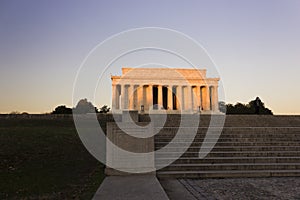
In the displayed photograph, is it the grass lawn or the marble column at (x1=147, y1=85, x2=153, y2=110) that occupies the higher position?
the marble column at (x1=147, y1=85, x2=153, y2=110)

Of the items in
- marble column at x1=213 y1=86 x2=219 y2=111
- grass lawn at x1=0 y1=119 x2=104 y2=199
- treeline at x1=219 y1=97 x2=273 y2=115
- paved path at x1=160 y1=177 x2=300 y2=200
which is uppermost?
marble column at x1=213 y1=86 x2=219 y2=111

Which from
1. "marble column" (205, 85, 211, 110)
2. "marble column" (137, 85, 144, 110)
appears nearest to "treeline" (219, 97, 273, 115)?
"marble column" (205, 85, 211, 110)

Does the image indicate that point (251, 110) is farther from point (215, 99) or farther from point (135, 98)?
point (135, 98)

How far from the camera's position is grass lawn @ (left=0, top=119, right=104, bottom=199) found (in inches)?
248

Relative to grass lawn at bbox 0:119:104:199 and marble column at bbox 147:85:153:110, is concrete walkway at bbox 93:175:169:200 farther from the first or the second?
marble column at bbox 147:85:153:110

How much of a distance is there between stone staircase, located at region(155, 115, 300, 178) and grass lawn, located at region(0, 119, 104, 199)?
2.53 metres

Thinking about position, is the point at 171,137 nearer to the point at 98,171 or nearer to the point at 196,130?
the point at 196,130

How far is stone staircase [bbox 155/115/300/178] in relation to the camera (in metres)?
8.16

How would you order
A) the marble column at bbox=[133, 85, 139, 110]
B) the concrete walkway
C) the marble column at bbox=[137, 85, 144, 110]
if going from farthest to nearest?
the marble column at bbox=[137, 85, 144, 110]
the marble column at bbox=[133, 85, 139, 110]
the concrete walkway

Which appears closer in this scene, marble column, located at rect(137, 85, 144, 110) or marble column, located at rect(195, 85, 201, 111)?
marble column, located at rect(137, 85, 144, 110)

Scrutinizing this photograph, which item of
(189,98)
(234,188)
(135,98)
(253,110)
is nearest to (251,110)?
(253,110)

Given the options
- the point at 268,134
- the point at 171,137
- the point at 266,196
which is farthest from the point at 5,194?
the point at 268,134

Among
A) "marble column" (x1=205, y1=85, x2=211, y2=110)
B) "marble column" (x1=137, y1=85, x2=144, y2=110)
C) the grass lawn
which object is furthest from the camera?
"marble column" (x1=205, y1=85, x2=211, y2=110)

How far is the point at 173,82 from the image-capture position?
4725 centimetres
